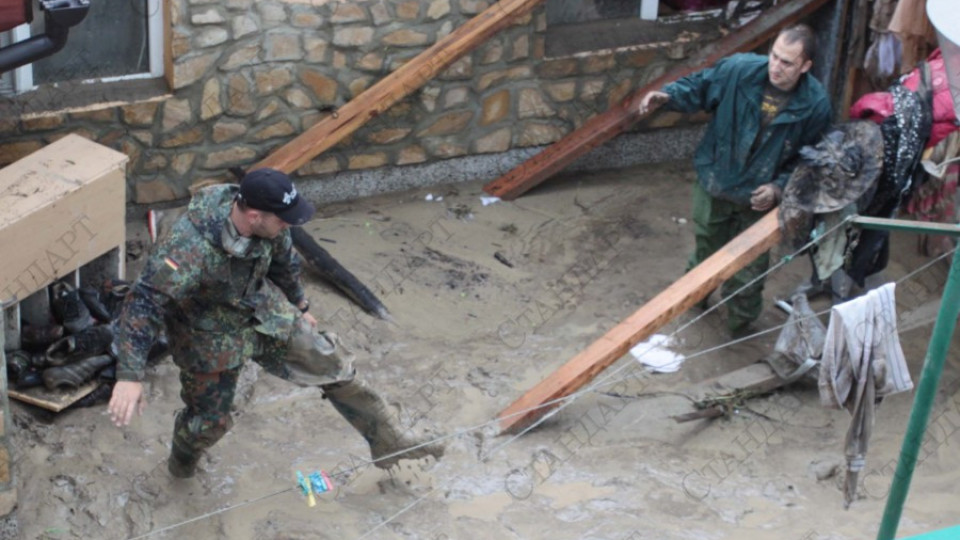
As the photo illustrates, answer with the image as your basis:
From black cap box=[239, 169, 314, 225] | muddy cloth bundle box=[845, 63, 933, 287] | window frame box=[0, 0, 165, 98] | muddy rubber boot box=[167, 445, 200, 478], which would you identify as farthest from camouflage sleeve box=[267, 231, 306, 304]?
muddy cloth bundle box=[845, 63, 933, 287]

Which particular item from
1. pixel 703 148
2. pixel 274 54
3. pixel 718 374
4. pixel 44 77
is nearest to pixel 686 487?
pixel 718 374

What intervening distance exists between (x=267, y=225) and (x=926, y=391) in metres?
2.57

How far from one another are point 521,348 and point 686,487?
148 cm

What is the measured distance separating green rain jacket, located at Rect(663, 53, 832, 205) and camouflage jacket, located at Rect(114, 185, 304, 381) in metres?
2.57

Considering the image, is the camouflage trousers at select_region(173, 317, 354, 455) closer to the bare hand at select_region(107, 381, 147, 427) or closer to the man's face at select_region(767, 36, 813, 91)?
the bare hand at select_region(107, 381, 147, 427)

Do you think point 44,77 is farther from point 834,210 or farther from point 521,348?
point 834,210

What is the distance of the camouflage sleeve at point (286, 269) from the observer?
5.82m

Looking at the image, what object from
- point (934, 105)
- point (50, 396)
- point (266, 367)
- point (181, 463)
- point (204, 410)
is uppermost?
point (934, 105)

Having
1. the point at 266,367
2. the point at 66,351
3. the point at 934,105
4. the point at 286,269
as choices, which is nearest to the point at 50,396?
the point at 66,351

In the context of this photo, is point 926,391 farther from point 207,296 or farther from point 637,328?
point 207,296

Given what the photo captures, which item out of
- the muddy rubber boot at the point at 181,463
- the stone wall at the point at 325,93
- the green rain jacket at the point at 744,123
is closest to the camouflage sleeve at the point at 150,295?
the muddy rubber boot at the point at 181,463

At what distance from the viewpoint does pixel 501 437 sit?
680 centimetres

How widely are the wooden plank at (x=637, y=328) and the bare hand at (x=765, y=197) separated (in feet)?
0.45

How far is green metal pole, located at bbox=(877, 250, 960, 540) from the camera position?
4.78 meters
